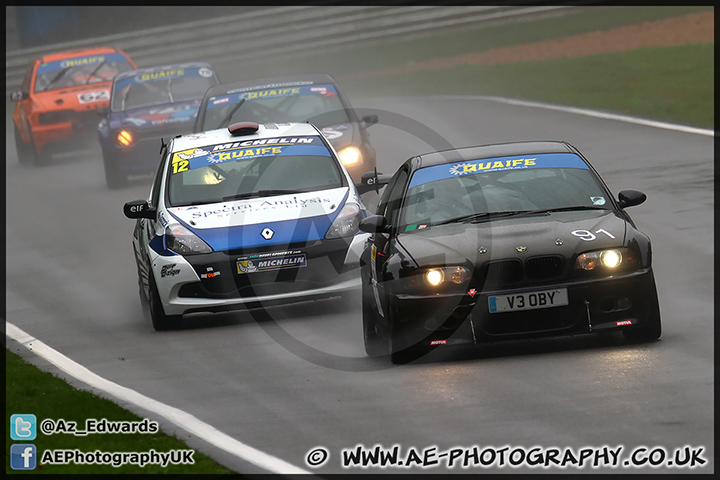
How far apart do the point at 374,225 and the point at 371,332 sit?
80 centimetres

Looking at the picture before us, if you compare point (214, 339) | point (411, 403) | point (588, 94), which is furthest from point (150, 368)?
point (588, 94)

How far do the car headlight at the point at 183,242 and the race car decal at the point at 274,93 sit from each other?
6.06m

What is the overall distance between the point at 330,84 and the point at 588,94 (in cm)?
1055

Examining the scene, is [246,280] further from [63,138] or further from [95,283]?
[63,138]

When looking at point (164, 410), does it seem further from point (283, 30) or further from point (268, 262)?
point (283, 30)

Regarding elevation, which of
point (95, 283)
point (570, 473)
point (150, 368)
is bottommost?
point (95, 283)

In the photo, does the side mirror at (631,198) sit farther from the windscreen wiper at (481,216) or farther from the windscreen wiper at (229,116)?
the windscreen wiper at (229,116)

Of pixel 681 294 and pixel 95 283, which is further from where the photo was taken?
pixel 95 283

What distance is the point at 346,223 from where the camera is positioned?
11273mm

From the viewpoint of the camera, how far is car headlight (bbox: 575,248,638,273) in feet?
28.3

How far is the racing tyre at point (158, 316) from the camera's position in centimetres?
1094

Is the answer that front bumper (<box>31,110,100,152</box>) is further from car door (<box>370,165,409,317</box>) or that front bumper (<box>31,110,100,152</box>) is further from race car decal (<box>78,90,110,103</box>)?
car door (<box>370,165,409,317</box>)

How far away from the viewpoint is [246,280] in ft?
35.6

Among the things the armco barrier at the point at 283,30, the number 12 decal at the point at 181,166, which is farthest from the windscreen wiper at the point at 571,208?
the armco barrier at the point at 283,30
